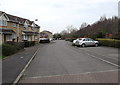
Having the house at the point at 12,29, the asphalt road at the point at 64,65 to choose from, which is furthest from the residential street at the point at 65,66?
the house at the point at 12,29

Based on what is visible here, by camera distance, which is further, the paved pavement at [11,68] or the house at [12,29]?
the house at [12,29]

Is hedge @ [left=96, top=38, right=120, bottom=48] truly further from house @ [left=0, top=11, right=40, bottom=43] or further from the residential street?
house @ [left=0, top=11, right=40, bottom=43]

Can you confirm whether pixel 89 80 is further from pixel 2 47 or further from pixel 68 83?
pixel 2 47

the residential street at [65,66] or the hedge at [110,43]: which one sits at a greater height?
the hedge at [110,43]

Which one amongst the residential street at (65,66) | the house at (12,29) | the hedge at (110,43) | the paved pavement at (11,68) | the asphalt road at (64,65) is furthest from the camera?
the house at (12,29)

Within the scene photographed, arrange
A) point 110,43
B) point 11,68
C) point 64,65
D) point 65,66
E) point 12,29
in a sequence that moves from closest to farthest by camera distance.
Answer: point 11,68 → point 65,66 → point 64,65 → point 110,43 → point 12,29

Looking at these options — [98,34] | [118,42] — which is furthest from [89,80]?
[98,34]

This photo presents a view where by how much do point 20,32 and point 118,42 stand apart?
29.1 meters

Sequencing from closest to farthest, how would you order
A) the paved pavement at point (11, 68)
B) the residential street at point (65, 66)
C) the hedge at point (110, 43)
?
the paved pavement at point (11, 68) → the residential street at point (65, 66) → the hedge at point (110, 43)

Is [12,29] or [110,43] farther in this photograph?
[12,29]

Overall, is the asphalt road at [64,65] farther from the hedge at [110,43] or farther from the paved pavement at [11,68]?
the hedge at [110,43]

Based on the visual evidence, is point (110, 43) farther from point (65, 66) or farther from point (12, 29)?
point (12, 29)

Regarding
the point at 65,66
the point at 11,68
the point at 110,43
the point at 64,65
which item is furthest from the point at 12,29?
the point at 65,66

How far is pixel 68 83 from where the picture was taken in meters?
5.86
